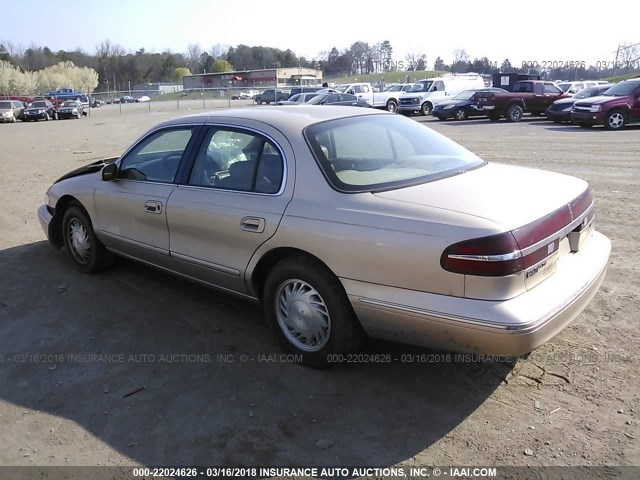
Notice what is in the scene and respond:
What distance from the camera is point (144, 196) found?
178 inches

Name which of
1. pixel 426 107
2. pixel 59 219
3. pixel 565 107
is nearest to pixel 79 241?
pixel 59 219

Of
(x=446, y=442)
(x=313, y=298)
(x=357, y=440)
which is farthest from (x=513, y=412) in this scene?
(x=313, y=298)

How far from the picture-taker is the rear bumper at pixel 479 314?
9.04 ft

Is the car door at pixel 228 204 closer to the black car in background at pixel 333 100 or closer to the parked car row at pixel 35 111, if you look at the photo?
the black car in background at pixel 333 100

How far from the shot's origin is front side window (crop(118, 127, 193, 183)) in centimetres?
444

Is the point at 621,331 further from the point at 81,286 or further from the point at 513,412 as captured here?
the point at 81,286

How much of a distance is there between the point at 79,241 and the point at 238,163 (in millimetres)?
2377

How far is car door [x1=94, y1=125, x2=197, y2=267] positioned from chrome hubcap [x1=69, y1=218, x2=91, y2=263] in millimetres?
361

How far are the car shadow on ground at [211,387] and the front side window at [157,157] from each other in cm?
109

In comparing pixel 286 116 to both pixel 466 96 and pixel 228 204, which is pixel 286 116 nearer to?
pixel 228 204

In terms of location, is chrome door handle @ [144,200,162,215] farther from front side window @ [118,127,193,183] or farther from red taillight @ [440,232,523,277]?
red taillight @ [440,232,523,277]

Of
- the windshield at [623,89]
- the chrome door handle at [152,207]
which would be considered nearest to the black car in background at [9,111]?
the windshield at [623,89]

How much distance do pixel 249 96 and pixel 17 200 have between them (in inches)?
2428

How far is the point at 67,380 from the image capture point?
3559 mm
